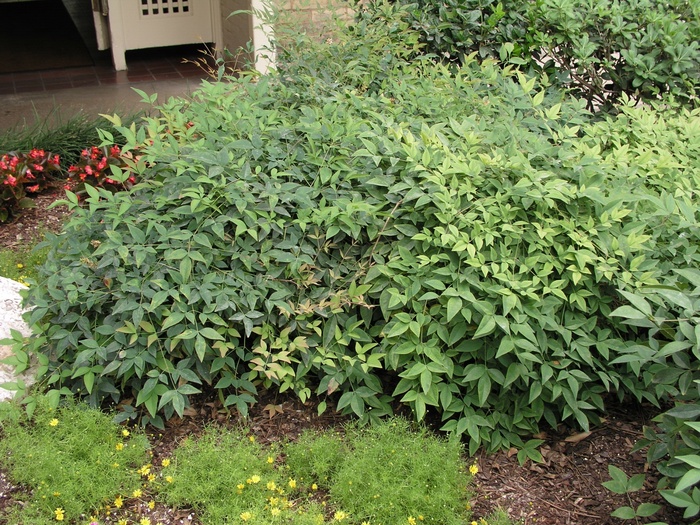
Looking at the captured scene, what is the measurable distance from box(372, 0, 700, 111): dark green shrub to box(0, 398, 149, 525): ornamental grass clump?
304 cm

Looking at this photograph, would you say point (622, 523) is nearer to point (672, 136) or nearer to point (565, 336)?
point (565, 336)

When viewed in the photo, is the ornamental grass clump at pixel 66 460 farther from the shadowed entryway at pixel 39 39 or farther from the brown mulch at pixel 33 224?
the shadowed entryway at pixel 39 39

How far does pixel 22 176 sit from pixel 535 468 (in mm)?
3559

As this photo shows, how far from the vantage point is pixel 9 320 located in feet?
10.7

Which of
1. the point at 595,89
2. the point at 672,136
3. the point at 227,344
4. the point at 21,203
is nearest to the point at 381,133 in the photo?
Result: the point at 227,344

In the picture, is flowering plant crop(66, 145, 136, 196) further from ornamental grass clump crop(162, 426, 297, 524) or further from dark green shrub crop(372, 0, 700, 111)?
ornamental grass clump crop(162, 426, 297, 524)

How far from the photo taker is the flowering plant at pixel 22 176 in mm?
4410

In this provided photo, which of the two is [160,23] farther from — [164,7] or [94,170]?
[94,170]

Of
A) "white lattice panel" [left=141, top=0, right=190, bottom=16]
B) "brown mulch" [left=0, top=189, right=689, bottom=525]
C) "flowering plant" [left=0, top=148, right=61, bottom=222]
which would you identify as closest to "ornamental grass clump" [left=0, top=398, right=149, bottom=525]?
"brown mulch" [left=0, top=189, right=689, bottom=525]

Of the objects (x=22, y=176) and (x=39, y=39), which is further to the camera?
(x=39, y=39)

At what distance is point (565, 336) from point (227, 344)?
4.33 ft

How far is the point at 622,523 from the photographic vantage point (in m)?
2.56

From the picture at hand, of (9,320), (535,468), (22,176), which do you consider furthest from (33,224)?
(535,468)

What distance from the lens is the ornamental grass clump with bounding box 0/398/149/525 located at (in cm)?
254
